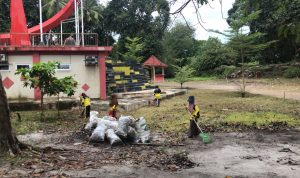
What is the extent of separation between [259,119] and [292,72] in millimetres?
22650

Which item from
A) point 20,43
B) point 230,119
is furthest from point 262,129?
point 20,43

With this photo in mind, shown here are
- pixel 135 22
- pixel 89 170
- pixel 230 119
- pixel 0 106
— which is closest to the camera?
pixel 89 170

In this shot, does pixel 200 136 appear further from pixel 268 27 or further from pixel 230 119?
pixel 268 27

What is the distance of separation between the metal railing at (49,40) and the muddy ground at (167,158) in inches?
364

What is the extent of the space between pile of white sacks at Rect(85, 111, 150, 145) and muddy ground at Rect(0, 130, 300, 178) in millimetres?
218

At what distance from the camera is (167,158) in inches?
328

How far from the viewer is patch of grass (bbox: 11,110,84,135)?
12.8 metres

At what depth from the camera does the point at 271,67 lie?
1495 inches

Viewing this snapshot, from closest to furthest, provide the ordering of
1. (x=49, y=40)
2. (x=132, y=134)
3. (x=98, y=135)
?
(x=98, y=135) → (x=132, y=134) → (x=49, y=40)

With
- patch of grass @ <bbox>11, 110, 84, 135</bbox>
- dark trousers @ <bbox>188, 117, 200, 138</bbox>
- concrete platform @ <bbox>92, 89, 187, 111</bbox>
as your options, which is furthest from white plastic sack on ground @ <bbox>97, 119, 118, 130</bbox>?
concrete platform @ <bbox>92, 89, 187, 111</bbox>

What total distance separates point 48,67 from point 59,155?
20.5 feet

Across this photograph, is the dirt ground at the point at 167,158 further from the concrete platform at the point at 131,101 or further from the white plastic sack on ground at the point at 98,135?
the concrete platform at the point at 131,101

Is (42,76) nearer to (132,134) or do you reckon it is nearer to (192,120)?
(132,134)

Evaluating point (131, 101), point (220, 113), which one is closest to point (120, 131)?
point (220, 113)
